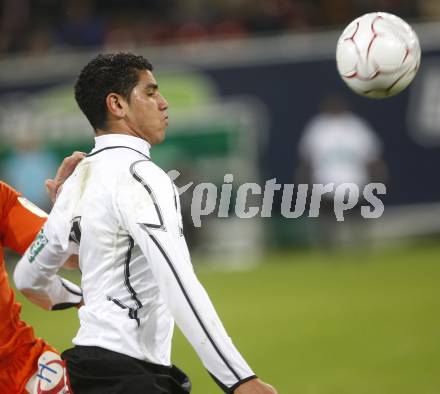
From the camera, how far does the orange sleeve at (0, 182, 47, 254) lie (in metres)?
4.79

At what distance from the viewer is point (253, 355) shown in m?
9.64

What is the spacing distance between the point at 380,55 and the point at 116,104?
1605 millimetres

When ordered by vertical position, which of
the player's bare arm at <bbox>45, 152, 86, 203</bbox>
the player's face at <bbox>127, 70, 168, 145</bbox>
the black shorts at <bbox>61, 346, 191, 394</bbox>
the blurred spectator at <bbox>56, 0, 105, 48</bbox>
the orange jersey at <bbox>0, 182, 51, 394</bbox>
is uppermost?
the blurred spectator at <bbox>56, 0, 105, 48</bbox>

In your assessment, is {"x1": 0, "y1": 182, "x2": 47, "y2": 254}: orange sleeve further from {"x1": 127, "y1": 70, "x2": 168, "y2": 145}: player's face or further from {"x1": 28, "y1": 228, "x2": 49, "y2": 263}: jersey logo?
{"x1": 127, "y1": 70, "x2": 168, "y2": 145}: player's face

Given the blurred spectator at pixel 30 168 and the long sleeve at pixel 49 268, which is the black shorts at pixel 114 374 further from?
the blurred spectator at pixel 30 168

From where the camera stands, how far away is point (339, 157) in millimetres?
15703

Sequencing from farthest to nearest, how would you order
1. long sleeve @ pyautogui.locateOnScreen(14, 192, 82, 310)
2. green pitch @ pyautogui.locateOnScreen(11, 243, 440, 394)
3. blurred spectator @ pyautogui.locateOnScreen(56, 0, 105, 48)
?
blurred spectator @ pyautogui.locateOnScreen(56, 0, 105, 48) < green pitch @ pyautogui.locateOnScreen(11, 243, 440, 394) < long sleeve @ pyautogui.locateOnScreen(14, 192, 82, 310)

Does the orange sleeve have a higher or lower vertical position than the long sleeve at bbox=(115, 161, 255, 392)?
higher

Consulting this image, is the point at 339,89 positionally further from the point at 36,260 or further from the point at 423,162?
the point at 36,260

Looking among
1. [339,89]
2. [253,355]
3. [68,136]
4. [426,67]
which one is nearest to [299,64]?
[339,89]

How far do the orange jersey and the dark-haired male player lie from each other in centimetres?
39

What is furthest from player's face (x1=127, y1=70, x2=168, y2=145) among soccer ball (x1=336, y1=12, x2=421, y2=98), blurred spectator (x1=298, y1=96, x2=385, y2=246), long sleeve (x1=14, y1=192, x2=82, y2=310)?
blurred spectator (x1=298, y1=96, x2=385, y2=246)

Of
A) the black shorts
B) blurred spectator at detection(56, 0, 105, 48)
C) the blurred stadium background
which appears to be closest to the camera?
the black shorts

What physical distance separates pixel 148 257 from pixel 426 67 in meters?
12.9
